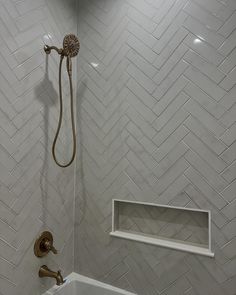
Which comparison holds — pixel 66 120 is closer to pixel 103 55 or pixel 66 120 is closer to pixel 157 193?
pixel 103 55

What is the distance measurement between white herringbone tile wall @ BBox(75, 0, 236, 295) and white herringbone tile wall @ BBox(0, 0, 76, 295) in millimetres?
222

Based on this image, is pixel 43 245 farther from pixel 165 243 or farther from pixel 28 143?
pixel 165 243

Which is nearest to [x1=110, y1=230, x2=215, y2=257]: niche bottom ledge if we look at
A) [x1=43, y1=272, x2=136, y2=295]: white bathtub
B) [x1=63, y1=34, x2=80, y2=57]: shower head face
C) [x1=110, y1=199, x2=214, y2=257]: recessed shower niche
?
[x1=110, y1=199, x2=214, y2=257]: recessed shower niche

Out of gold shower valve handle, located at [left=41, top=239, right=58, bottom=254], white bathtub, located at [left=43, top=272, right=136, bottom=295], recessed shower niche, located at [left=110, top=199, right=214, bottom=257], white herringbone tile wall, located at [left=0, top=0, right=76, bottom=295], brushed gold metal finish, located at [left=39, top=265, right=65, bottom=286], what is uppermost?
white herringbone tile wall, located at [left=0, top=0, right=76, bottom=295]

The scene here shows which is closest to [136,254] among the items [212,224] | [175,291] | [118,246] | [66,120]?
[118,246]

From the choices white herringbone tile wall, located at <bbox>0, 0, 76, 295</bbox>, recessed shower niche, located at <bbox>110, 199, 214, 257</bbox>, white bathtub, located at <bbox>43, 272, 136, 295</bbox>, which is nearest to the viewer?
white herringbone tile wall, located at <bbox>0, 0, 76, 295</bbox>

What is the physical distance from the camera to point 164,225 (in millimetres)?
1580

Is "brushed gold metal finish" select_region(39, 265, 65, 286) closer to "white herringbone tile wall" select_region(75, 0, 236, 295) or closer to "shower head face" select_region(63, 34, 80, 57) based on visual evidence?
"white herringbone tile wall" select_region(75, 0, 236, 295)

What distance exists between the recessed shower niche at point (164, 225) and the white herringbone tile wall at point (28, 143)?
1.44 feet

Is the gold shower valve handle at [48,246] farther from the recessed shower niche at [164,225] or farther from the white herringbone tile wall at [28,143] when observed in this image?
the recessed shower niche at [164,225]

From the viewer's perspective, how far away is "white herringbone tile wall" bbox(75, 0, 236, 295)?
1382mm

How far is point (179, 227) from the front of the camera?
1.53m

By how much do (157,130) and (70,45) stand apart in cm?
75

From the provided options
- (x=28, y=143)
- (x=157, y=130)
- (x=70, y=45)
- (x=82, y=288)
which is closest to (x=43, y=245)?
(x=82, y=288)
